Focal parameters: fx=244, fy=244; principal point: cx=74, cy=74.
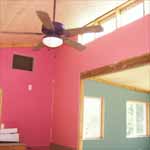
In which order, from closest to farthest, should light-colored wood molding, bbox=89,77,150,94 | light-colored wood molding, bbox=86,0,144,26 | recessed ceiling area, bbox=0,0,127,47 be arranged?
1. recessed ceiling area, bbox=0,0,127,47
2. light-colored wood molding, bbox=86,0,144,26
3. light-colored wood molding, bbox=89,77,150,94

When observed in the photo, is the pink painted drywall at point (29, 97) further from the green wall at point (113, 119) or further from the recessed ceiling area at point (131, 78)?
the recessed ceiling area at point (131, 78)

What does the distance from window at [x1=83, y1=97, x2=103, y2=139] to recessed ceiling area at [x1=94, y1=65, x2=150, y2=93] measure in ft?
2.19

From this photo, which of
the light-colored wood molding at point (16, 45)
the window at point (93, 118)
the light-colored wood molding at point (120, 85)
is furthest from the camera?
the light-colored wood molding at point (120, 85)

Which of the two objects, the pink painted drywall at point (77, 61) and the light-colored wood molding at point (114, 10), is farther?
the light-colored wood molding at point (114, 10)

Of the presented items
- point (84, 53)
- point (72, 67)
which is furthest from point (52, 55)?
point (84, 53)

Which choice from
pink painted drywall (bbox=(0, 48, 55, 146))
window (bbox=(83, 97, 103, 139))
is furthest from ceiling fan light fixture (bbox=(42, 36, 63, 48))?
window (bbox=(83, 97, 103, 139))

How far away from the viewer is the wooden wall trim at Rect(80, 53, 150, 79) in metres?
4.04

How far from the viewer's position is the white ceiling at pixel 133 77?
5.87 m

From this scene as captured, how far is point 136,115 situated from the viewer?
8359 mm

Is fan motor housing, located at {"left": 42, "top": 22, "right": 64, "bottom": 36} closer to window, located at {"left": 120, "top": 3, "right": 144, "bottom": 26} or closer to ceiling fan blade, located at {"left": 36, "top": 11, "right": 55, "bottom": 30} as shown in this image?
ceiling fan blade, located at {"left": 36, "top": 11, "right": 55, "bottom": 30}

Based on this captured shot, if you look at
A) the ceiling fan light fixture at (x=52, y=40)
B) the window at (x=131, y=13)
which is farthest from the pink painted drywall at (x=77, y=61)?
the ceiling fan light fixture at (x=52, y=40)

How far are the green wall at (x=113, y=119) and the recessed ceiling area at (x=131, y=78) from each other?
170 millimetres

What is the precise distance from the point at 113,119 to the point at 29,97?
255 centimetres

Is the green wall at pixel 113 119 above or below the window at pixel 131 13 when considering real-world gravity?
below
